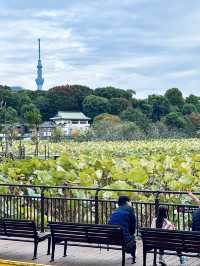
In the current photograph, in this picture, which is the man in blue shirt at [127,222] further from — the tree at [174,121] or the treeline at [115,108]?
the tree at [174,121]

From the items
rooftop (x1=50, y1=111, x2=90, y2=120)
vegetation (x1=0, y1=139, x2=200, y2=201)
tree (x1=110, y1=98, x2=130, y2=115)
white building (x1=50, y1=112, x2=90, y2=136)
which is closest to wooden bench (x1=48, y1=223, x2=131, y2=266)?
vegetation (x1=0, y1=139, x2=200, y2=201)

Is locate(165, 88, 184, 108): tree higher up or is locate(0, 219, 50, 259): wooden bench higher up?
locate(165, 88, 184, 108): tree

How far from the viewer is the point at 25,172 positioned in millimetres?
19156

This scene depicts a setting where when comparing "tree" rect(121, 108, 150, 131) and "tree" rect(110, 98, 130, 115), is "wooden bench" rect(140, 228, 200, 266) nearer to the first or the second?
"tree" rect(121, 108, 150, 131)

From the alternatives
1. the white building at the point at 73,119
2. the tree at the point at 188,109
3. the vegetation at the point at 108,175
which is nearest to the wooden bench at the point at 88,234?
the vegetation at the point at 108,175

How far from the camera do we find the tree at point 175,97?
404 ft

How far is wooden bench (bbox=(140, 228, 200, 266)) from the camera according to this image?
8453mm

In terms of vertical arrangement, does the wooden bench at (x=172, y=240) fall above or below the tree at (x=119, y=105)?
below

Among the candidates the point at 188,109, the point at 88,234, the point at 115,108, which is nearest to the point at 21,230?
the point at 88,234

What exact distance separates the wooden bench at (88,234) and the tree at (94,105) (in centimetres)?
10753

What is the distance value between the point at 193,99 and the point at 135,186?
4619 inches

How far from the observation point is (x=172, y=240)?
8602 millimetres

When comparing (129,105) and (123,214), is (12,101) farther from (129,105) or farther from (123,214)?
(123,214)

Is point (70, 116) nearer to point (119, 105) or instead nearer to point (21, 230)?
point (119, 105)
